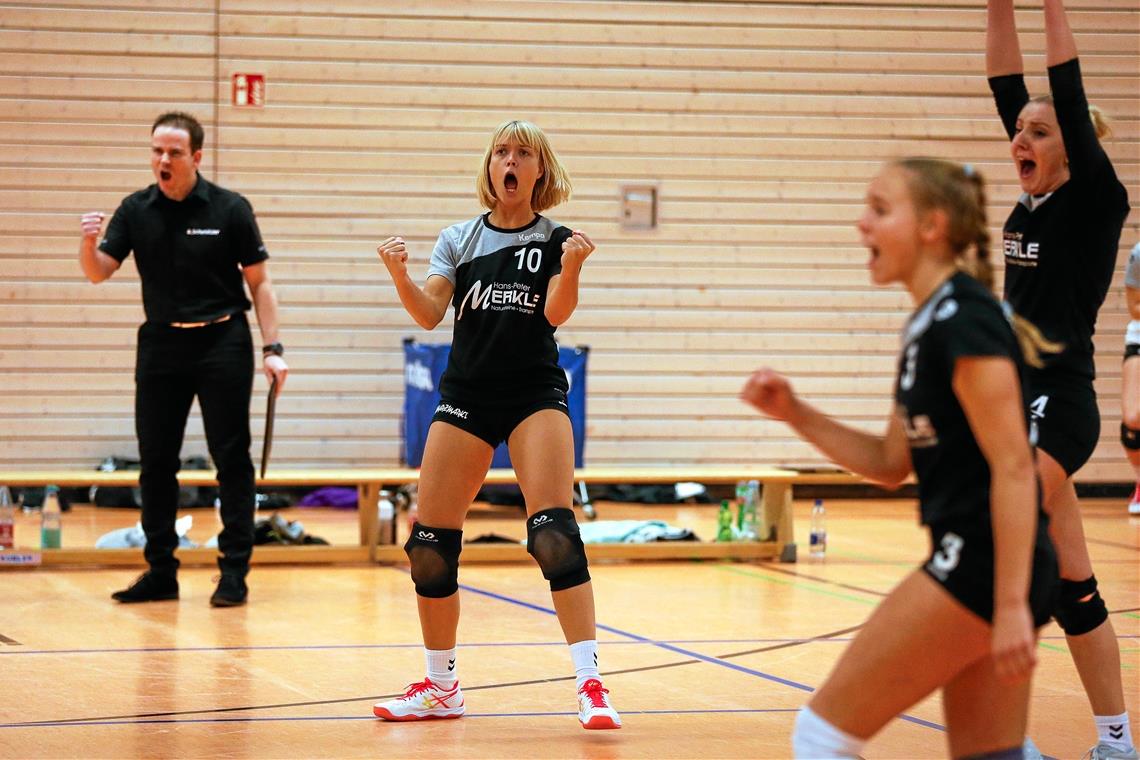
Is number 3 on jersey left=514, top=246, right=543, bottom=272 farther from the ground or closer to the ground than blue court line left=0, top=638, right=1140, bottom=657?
farther from the ground

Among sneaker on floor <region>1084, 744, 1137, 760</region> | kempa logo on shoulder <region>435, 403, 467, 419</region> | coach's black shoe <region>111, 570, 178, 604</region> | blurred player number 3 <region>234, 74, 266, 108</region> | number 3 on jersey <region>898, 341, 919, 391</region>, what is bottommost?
coach's black shoe <region>111, 570, 178, 604</region>

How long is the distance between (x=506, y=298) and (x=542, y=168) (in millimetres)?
509

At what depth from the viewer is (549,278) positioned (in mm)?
4582

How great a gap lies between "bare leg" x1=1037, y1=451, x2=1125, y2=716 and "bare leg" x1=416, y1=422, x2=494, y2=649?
183 centimetres

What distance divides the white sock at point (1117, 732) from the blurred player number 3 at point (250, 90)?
9272 mm

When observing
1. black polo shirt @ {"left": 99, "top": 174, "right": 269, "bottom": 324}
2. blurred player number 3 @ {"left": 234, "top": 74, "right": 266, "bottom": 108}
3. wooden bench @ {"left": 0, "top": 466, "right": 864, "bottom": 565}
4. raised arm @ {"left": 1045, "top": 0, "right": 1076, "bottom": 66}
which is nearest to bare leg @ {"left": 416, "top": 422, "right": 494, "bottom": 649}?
raised arm @ {"left": 1045, "top": 0, "right": 1076, "bottom": 66}

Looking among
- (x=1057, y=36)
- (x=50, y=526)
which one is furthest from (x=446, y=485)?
(x=50, y=526)

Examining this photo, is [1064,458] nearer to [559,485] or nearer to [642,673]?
[559,485]

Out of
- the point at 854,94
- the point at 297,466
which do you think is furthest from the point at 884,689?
the point at 854,94

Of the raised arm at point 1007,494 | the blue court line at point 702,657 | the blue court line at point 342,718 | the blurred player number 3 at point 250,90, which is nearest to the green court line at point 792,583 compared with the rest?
the blue court line at point 702,657

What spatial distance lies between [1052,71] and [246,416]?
4.41 meters

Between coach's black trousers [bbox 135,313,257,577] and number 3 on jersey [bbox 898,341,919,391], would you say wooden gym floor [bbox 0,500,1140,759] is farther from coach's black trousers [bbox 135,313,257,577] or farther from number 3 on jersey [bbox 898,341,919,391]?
number 3 on jersey [bbox 898,341,919,391]

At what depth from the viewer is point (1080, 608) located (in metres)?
3.92

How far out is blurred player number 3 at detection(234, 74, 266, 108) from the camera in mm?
11398
